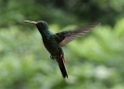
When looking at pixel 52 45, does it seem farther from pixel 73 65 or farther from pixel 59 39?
pixel 73 65

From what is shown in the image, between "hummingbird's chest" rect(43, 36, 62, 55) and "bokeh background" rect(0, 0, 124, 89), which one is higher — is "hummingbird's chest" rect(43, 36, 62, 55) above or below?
above

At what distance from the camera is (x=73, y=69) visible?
2.78m

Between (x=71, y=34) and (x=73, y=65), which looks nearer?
(x=71, y=34)

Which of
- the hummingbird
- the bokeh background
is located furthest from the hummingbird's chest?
the bokeh background

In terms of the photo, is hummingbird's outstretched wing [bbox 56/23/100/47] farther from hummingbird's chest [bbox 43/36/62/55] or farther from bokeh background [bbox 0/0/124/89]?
bokeh background [bbox 0/0/124/89]

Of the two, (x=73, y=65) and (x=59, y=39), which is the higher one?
(x=59, y=39)

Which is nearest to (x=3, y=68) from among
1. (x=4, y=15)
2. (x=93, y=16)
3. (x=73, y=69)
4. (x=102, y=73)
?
(x=73, y=69)

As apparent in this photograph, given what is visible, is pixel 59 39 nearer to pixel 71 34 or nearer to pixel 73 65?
pixel 71 34

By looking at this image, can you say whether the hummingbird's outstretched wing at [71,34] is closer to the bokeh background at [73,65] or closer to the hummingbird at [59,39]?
the hummingbird at [59,39]

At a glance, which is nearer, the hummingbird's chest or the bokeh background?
the hummingbird's chest

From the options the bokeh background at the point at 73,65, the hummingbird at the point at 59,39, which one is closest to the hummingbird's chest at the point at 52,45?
the hummingbird at the point at 59,39

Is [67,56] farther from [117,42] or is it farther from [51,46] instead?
[51,46]

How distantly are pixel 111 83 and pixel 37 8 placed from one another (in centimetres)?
202

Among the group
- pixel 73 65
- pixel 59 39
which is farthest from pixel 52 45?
pixel 73 65
